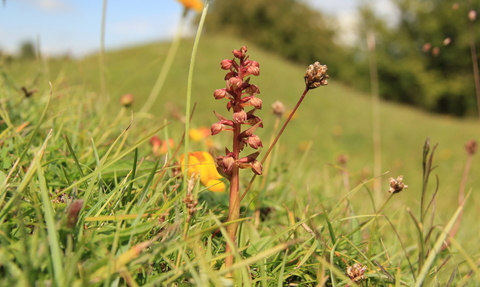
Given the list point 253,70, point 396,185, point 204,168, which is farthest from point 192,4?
point 396,185

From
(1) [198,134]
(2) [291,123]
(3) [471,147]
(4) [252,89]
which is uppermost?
(4) [252,89]

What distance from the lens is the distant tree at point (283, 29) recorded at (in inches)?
869

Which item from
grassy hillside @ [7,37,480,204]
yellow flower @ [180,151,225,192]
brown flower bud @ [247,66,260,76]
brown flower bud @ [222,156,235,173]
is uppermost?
brown flower bud @ [247,66,260,76]

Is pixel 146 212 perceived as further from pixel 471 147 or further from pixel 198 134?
pixel 471 147

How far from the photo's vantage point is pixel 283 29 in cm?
2200

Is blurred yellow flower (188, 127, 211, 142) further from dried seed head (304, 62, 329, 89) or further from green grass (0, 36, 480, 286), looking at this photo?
dried seed head (304, 62, 329, 89)

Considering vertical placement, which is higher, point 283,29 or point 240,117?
point 283,29

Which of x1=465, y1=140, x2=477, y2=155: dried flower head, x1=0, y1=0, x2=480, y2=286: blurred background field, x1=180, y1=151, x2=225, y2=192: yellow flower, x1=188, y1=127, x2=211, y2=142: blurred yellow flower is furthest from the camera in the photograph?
x1=188, y1=127, x2=211, y2=142: blurred yellow flower

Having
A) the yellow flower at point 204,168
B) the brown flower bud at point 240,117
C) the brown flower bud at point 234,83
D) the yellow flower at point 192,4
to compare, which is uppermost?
the yellow flower at point 192,4

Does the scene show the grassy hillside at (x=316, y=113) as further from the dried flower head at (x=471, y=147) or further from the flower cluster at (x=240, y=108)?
the flower cluster at (x=240, y=108)

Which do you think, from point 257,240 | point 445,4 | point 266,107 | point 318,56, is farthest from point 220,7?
point 257,240

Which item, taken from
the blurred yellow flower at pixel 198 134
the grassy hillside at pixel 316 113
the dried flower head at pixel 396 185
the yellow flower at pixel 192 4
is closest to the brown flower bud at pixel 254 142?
the dried flower head at pixel 396 185

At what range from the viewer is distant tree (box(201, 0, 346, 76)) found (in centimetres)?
2208

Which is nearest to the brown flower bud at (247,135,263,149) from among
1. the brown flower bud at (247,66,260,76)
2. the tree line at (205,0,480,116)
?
the brown flower bud at (247,66,260,76)
